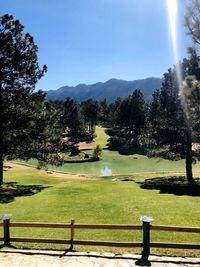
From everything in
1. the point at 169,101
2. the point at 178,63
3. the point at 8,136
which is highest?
the point at 178,63

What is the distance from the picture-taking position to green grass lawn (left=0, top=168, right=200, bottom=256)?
643 inches

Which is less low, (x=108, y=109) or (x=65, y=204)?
(x=108, y=109)

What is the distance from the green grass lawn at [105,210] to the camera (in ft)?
53.6

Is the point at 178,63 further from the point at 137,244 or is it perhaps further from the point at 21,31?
the point at 137,244

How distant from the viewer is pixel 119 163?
7906 centimetres

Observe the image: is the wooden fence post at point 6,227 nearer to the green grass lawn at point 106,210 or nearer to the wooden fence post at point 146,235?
the green grass lawn at point 106,210

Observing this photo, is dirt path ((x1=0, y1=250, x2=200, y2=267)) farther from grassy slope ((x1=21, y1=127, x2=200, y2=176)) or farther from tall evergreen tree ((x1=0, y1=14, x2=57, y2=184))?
grassy slope ((x1=21, y1=127, x2=200, y2=176))

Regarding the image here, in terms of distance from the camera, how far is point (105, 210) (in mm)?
21641

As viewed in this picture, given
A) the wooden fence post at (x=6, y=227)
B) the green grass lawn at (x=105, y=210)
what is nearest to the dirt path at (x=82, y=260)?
the green grass lawn at (x=105, y=210)

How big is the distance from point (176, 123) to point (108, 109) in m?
128

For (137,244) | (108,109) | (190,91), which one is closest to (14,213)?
(137,244)

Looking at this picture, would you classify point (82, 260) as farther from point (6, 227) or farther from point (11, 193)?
point (11, 193)

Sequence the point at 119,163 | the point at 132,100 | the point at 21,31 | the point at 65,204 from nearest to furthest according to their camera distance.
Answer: the point at 65,204
the point at 21,31
the point at 119,163
the point at 132,100

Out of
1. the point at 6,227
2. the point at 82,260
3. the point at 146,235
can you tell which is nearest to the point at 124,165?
the point at 6,227
